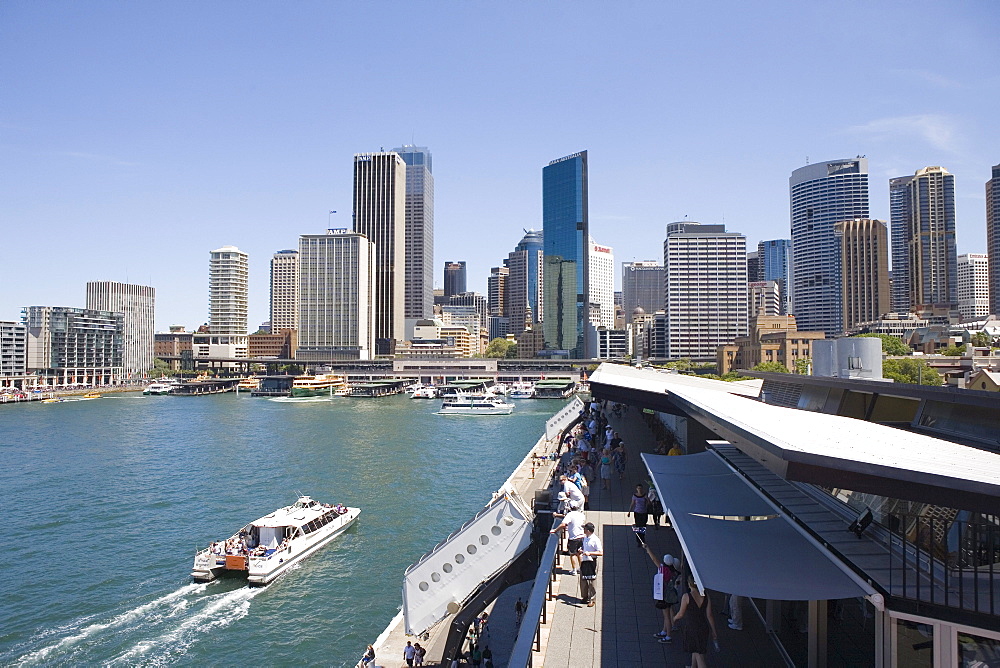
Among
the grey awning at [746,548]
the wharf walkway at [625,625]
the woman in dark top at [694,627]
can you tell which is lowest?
the wharf walkway at [625,625]

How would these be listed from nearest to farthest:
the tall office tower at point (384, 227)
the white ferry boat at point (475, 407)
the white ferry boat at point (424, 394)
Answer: the white ferry boat at point (475, 407)
the white ferry boat at point (424, 394)
the tall office tower at point (384, 227)

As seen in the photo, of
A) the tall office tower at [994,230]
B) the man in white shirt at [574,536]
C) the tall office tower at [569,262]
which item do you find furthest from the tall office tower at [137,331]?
the tall office tower at [994,230]

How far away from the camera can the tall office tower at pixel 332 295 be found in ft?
500

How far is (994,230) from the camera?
176 metres

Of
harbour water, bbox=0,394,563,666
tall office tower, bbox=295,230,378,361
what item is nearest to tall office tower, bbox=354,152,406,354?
tall office tower, bbox=295,230,378,361

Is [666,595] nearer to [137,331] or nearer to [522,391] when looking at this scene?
[522,391]

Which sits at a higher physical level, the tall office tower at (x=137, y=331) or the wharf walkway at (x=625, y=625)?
the tall office tower at (x=137, y=331)

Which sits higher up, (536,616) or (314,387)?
(536,616)

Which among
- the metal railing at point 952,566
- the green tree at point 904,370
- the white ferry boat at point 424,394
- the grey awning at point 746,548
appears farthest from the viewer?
the white ferry boat at point 424,394

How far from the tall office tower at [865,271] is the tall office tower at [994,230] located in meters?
22.7

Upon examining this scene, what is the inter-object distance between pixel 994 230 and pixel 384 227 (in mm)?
164450

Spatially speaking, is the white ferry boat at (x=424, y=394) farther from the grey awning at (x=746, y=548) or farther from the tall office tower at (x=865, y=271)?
the tall office tower at (x=865, y=271)

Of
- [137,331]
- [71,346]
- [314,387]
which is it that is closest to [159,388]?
[71,346]

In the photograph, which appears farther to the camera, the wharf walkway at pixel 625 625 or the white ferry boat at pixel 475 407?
the white ferry boat at pixel 475 407
